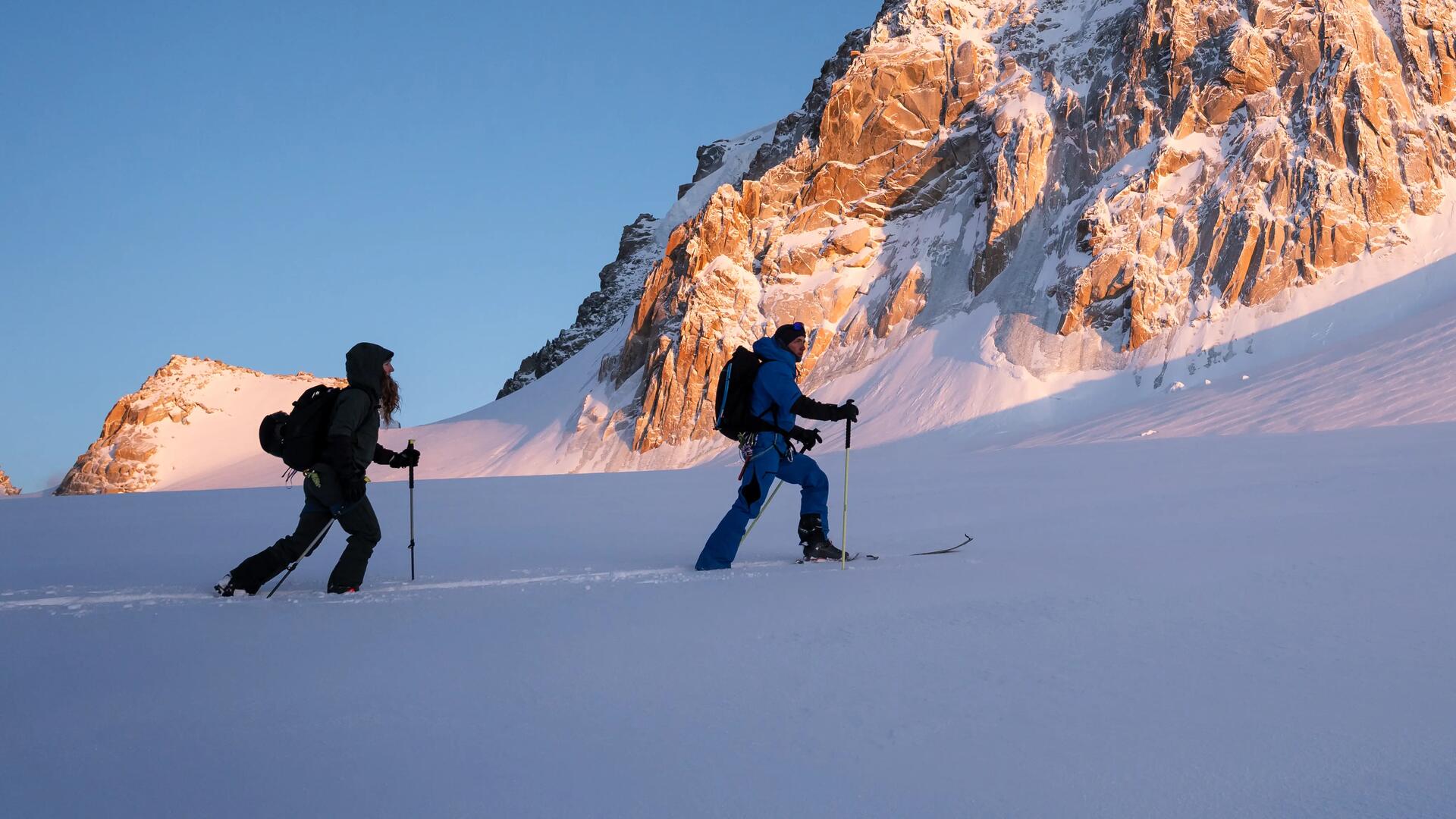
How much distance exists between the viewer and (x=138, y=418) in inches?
3674

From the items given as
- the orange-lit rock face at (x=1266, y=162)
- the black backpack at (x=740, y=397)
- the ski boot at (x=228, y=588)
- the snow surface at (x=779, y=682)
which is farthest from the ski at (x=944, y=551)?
the orange-lit rock face at (x=1266, y=162)

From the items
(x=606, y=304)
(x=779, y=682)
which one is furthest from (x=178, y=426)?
(x=779, y=682)

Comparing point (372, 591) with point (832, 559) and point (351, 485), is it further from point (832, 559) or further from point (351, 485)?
point (832, 559)

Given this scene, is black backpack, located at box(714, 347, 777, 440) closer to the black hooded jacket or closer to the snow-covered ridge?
the black hooded jacket

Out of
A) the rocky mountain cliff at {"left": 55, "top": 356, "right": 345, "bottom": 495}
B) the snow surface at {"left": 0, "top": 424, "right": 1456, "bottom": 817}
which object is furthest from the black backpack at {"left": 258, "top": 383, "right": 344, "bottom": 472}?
the rocky mountain cliff at {"left": 55, "top": 356, "right": 345, "bottom": 495}

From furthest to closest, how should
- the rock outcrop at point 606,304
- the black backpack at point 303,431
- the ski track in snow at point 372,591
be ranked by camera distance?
the rock outcrop at point 606,304, the black backpack at point 303,431, the ski track in snow at point 372,591

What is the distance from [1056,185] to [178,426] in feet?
276

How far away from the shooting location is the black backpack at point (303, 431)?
19.6 feet

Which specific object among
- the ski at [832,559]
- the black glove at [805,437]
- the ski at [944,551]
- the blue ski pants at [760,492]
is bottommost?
the ski at [944,551]

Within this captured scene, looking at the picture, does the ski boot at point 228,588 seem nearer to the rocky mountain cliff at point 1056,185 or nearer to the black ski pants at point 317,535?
the black ski pants at point 317,535

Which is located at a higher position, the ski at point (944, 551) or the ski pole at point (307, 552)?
the ski pole at point (307, 552)

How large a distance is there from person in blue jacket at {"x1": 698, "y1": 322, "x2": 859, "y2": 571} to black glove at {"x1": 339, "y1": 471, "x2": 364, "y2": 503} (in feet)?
7.54

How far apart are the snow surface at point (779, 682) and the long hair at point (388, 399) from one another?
3.84 ft

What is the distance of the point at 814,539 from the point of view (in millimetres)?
7051
